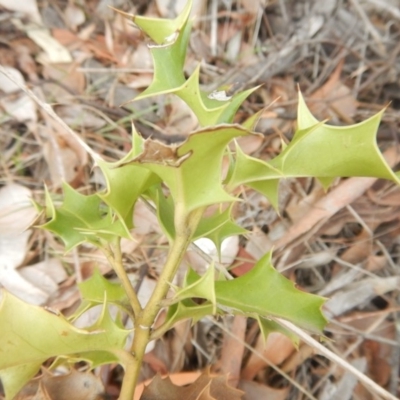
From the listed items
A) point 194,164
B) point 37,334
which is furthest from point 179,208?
point 37,334

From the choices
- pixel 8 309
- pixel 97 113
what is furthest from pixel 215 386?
pixel 97 113

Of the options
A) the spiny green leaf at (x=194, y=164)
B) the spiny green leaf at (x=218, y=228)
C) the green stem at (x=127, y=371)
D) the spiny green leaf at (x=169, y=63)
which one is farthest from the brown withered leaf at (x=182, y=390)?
the spiny green leaf at (x=169, y=63)

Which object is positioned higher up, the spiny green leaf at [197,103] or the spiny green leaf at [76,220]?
the spiny green leaf at [197,103]

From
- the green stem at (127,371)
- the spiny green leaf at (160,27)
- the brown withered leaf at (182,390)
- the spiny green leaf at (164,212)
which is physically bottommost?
the brown withered leaf at (182,390)

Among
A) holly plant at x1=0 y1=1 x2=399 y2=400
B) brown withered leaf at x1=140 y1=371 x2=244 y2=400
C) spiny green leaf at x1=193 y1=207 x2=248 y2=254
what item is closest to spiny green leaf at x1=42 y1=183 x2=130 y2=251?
holly plant at x1=0 y1=1 x2=399 y2=400

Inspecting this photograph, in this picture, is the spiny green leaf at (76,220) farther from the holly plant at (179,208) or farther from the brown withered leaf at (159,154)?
the brown withered leaf at (159,154)

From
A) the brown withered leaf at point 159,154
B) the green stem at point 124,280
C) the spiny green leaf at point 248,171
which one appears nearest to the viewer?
the brown withered leaf at point 159,154

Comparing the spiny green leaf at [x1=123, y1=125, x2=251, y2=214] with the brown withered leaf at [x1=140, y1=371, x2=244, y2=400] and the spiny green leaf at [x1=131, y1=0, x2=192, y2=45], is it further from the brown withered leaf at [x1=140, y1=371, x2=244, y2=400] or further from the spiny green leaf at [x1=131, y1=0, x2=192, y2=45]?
the brown withered leaf at [x1=140, y1=371, x2=244, y2=400]
